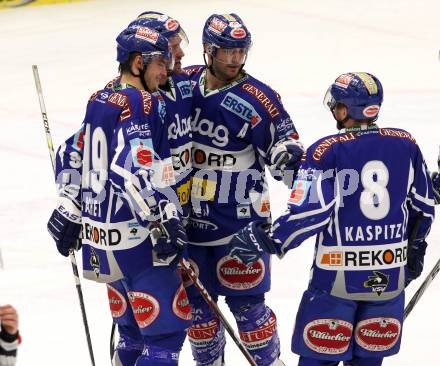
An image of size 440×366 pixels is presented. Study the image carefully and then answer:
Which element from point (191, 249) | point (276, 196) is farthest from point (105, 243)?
point (276, 196)

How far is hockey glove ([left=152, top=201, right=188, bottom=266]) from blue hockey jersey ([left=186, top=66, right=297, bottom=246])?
23.0 inches

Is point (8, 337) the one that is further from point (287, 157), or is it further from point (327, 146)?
point (287, 157)

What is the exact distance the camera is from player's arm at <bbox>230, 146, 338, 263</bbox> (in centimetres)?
458

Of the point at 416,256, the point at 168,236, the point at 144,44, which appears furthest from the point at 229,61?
the point at 416,256

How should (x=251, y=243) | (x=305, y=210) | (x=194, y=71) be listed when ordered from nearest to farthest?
(x=305, y=210) → (x=251, y=243) → (x=194, y=71)

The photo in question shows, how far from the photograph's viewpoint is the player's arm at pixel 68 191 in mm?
4992

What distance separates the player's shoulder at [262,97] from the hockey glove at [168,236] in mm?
725

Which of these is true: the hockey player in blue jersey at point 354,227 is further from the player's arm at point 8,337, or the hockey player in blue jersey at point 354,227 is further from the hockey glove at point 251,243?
the player's arm at point 8,337

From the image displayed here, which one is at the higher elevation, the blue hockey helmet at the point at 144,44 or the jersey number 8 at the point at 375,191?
the blue hockey helmet at the point at 144,44

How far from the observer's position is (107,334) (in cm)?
621

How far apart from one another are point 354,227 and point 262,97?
88 centimetres

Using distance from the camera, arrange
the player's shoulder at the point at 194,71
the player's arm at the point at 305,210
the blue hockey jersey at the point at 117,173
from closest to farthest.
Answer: the player's arm at the point at 305,210
the blue hockey jersey at the point at 117,173
the player's shoulder at the point at 194,71

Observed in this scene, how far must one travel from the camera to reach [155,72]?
4844mm

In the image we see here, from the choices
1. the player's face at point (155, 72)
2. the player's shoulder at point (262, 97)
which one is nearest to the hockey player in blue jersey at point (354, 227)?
the player's shoulder at point (262, 97)
